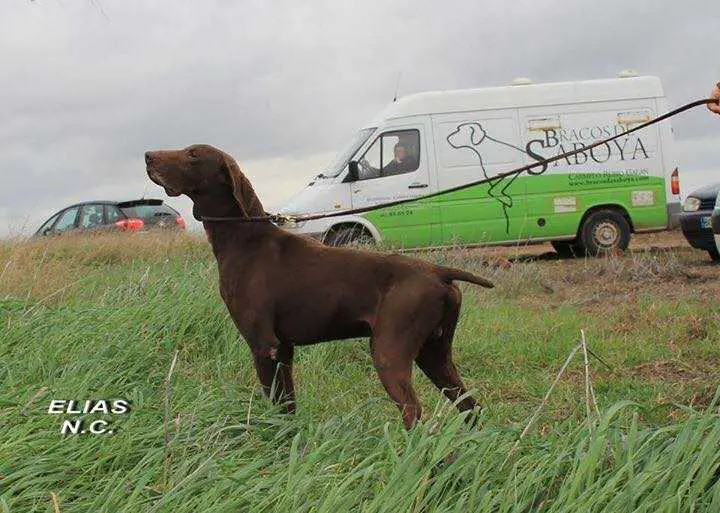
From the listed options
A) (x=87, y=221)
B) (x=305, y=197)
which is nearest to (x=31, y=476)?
(x=305, y=197)

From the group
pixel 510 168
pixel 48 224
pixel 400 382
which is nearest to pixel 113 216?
pixel 48 224

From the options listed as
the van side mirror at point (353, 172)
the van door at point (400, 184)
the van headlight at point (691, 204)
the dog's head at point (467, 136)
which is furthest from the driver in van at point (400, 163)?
the van headlight at point (691, 204)

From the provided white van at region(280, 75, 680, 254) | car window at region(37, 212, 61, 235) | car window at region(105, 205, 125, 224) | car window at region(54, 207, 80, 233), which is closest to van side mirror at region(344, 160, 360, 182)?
white van at region(280, 75, 680, 254)

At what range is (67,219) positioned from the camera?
16797mm

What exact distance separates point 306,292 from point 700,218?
9.63 m

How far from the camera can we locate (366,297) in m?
3.74

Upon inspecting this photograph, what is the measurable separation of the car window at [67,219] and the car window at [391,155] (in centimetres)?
641

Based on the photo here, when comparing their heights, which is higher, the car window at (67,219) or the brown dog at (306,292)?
the car window at (67,219)

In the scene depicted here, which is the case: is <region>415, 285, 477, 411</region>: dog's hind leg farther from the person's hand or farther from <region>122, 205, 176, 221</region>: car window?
<region>122, 205, 176, 221</region>: car window

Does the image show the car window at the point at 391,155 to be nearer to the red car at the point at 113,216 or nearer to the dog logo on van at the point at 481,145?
the dog logo on van at the point at 481,145

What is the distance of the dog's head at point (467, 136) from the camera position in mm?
13758

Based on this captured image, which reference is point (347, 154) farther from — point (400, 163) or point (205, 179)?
point (205, 179)

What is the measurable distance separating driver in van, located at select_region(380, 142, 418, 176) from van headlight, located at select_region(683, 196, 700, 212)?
159 inches

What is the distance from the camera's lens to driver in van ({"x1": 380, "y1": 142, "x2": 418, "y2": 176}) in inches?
532
